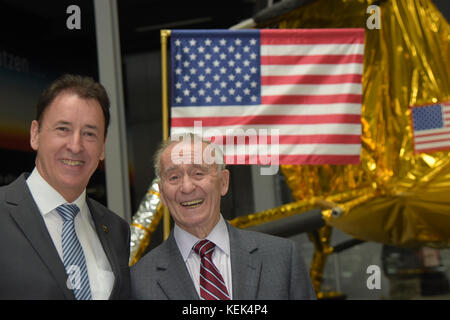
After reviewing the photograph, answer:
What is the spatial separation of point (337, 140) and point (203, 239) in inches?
89.9

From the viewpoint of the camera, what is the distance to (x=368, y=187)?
13.2 ft

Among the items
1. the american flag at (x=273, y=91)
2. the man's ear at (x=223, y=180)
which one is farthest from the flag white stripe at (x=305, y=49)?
the man's ear at (x=223, y=180)

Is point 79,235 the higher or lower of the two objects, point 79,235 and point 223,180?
the lower

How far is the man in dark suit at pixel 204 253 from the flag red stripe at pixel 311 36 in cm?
229

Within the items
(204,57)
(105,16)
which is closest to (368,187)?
(204,57)

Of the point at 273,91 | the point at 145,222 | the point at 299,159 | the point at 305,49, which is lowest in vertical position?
the point at 145,222

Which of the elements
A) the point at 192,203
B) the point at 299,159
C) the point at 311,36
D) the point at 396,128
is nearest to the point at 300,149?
the point at 299,159

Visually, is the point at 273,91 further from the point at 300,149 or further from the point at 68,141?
the point at 68,141

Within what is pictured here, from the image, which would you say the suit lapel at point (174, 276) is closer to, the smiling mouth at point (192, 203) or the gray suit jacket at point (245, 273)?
the gray suit jacket at point (245, 273)

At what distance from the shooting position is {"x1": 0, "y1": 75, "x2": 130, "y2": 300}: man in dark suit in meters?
1.61

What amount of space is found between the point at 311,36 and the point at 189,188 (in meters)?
2.54

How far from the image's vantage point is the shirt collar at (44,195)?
1.77m

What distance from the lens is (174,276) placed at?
1.77 m

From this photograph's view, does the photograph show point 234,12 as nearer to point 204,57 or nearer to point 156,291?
point 204,57
